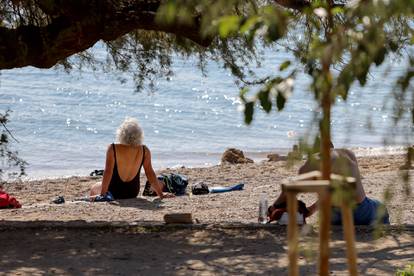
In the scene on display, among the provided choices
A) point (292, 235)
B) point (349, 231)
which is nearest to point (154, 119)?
point (349, 231)

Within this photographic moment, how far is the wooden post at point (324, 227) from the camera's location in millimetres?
3496

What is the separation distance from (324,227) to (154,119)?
21380 millimetres

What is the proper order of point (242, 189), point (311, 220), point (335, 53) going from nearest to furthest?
point (335, 53) < point (311, 220) < point (242, 189)

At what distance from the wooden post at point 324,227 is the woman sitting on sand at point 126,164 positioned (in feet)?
22.3

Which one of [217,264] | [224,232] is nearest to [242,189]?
[224,232]

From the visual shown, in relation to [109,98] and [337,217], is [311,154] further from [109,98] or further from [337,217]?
[109,98]

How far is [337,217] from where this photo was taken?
7.86 metres

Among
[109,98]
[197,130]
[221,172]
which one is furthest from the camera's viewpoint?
[109,98]

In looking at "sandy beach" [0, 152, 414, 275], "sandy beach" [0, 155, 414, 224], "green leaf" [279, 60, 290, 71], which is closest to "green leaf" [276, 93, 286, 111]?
"green leaf" [279, 60, 290, 71]

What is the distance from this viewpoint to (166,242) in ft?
24.7

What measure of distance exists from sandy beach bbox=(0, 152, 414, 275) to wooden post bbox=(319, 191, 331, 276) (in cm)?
163

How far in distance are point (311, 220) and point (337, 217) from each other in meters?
0.94

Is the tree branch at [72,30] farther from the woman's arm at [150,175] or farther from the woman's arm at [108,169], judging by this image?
the woman's arm at [150,175]

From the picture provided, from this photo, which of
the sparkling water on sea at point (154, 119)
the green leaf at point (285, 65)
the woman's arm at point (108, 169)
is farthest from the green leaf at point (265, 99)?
the sparkling water on sea at point (154, 119)
